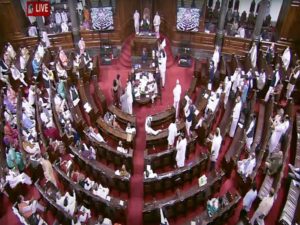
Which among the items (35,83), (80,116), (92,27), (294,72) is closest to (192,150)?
(80,116)

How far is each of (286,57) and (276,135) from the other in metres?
4.11

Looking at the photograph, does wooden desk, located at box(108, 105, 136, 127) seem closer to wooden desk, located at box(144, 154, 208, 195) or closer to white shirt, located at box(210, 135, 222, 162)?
wooden desk, located at box(144, 154, 208, 195)

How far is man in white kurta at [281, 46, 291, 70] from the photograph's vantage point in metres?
13.4

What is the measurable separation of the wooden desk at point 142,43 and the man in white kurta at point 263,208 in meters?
8.63

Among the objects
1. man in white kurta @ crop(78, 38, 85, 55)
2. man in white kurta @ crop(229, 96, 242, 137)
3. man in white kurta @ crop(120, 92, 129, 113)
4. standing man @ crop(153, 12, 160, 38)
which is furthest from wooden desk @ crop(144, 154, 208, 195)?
standing man @ crop(153, 12, 160, 38)

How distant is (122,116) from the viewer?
40.5ft

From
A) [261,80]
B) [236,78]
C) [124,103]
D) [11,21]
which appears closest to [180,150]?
[124,103]

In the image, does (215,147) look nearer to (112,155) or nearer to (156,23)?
(112,155)

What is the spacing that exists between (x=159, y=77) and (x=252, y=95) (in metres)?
3.50

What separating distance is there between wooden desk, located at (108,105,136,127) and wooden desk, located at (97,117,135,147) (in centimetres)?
68

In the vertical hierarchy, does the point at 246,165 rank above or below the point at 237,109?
below

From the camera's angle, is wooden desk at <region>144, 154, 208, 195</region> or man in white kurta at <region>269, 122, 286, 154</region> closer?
wooden desk at <region>144, 154, 208, 195</region>

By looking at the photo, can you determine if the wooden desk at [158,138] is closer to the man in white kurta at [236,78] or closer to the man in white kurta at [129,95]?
the man in white kurta at [129,95]

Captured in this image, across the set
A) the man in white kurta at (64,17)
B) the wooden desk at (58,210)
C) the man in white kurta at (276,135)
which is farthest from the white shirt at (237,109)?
the man in white kurta at (64,17)
